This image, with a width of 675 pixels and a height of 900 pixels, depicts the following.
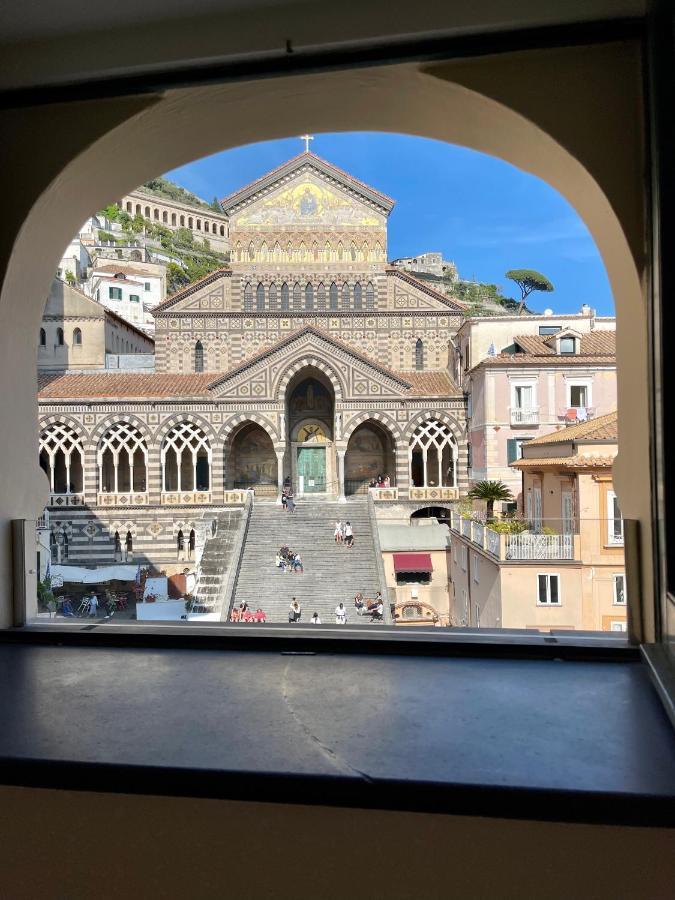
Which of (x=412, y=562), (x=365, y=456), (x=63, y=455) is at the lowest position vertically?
(x=412, y=562)

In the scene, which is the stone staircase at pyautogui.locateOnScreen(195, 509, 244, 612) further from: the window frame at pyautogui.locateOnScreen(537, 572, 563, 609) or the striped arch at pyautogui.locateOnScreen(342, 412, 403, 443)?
the window frame at pyautogui.locateOnScreen(537, 572, 563, 609)

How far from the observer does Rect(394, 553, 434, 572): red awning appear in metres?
17.6

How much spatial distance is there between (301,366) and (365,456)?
3993 millimetres

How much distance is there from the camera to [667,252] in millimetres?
1614

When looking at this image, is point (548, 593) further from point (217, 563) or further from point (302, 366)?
point (302, 366)

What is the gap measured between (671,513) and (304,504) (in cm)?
1874

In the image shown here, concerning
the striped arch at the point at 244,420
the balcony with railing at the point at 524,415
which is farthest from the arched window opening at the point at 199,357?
the balcony with railing at the point at 524,415

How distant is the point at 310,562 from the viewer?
1672cm

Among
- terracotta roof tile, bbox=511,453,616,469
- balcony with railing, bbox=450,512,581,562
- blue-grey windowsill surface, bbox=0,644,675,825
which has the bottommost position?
balcony with railing, bbox=450,512,581,562

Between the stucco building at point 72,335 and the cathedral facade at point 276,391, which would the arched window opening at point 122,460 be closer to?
the cathedral facade at point 276,391

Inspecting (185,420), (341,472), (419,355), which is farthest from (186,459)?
(419,355)

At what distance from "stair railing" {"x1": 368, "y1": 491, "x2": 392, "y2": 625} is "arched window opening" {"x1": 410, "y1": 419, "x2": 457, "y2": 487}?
86.8 inches

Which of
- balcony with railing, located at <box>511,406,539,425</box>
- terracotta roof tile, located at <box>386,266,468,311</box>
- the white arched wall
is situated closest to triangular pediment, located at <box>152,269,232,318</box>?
terracotta roof tile, located at <box>386,266,468,311</box>

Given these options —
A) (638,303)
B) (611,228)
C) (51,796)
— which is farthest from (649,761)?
(611,228)
